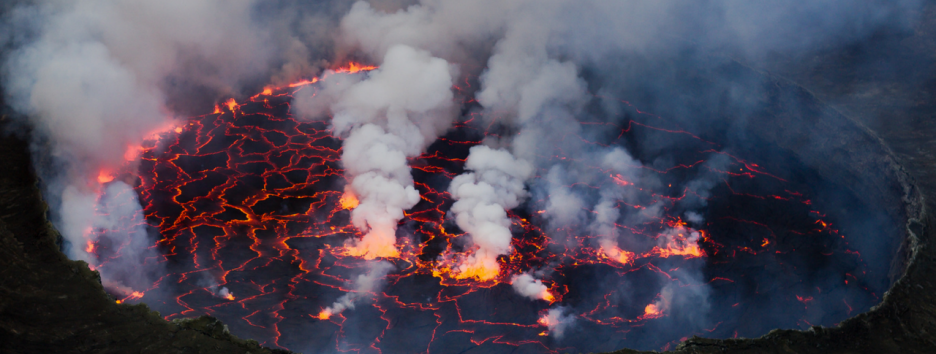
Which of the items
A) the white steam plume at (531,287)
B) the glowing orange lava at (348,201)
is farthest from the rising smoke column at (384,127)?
the white steam plume at (531,287)

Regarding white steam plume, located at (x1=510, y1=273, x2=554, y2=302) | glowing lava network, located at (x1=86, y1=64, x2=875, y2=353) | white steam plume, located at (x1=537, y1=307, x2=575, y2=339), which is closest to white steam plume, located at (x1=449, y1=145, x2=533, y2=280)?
glowing lava network, located at (x1=86, y1=64, x2=875, y2=353)

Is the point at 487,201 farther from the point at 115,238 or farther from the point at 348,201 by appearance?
the point at 115,238

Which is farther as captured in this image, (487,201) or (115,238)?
(487,201)

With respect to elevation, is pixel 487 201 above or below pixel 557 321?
above

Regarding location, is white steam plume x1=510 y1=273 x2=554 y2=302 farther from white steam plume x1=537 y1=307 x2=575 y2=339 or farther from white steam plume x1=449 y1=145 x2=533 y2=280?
white steam plume x1=449 y1=145 x2=533 y2=280

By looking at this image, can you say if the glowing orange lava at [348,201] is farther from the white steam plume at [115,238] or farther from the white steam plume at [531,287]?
the white steam plume at [531,287]

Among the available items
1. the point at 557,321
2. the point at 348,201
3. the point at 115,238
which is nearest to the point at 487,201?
the point at 348,201

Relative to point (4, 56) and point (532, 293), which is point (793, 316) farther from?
point (4, 56)
